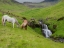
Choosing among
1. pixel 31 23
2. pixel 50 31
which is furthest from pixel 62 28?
pixel 31 23

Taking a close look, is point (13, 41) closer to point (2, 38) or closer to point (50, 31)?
point (2, 38)

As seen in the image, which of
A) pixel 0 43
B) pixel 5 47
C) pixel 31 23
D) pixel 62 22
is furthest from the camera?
pixel 62 22

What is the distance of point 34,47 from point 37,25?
49.7 m

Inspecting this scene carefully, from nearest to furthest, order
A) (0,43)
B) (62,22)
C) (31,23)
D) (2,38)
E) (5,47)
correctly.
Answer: (5,47) < (0,43) < (2,38) < (31,23) < (62,22)

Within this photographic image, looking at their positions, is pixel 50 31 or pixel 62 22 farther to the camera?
pixel 62 22

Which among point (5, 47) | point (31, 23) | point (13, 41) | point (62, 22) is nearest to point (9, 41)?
point (13, 41)

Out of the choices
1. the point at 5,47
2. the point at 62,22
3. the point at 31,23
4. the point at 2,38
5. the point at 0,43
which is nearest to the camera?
the point at 5,47

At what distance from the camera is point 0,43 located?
2694 centimetres

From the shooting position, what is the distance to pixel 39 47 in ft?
87.2

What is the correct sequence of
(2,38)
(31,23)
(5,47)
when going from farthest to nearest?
(31,23), (2,38), (5,47)

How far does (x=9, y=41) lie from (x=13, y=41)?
1.98 ft

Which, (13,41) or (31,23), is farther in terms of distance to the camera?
(31,23)

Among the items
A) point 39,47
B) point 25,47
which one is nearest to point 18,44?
point 25,47

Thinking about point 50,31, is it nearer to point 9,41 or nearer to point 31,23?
point 31,23
